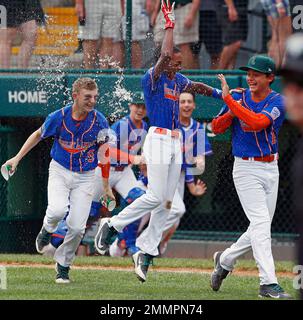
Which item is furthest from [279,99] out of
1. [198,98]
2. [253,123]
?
[198,98]

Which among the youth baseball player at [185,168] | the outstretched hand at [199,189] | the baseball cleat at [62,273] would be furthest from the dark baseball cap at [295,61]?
the outstretched hand at [199,189]

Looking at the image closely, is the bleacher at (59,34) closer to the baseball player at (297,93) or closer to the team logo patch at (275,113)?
the team logo patch at (275,113)

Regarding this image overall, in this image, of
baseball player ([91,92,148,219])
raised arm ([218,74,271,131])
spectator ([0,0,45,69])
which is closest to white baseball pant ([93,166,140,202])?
baseball player ([91,92,148,219])

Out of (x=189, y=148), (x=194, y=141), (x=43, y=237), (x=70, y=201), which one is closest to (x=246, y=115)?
(x=70, y=201)

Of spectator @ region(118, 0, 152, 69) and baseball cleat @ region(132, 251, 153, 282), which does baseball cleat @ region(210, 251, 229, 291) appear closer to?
baseball cleat @ region(132, 251, 153, 282)

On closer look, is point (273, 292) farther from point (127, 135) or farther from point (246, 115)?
point (127, 135)

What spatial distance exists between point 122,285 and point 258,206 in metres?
1.40

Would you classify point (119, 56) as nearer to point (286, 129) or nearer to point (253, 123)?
point (286, 129)

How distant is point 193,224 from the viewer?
12.6 metres

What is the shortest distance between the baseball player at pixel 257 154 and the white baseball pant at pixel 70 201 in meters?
1.27

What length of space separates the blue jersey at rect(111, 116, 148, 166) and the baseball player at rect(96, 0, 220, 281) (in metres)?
2.26

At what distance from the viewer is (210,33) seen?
476 inches

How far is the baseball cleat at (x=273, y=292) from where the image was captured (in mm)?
7820

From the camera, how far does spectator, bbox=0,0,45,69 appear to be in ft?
39.0
